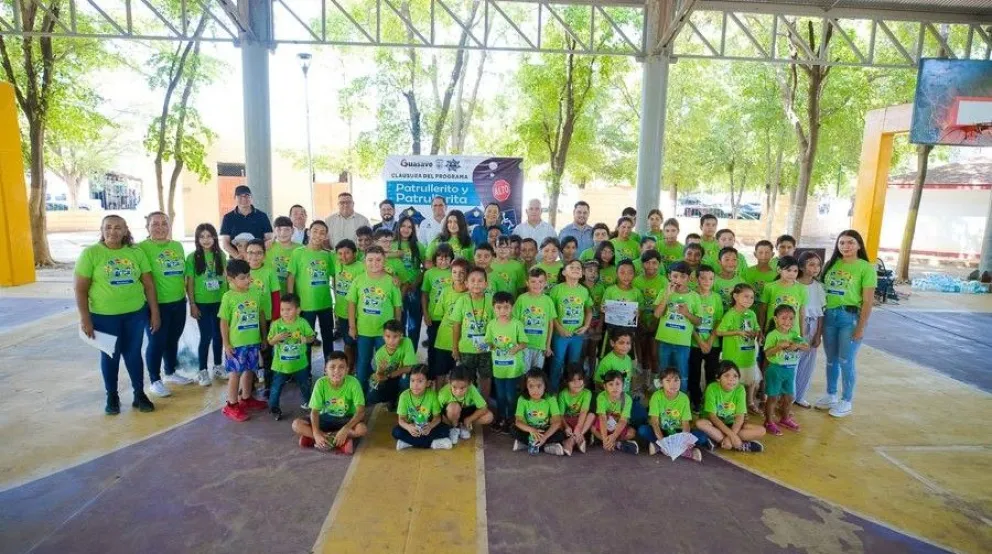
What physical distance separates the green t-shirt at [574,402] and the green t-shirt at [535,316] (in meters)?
0.53

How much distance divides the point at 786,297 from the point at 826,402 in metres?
1.24

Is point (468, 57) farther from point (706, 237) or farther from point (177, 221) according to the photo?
point (177, 221)

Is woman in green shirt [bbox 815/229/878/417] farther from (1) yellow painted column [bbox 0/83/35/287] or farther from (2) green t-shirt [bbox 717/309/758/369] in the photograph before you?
(1) yellow painted column [bbox 0/83/35/287]

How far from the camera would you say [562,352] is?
196 inches

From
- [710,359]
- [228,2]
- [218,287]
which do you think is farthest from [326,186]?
[710,359]

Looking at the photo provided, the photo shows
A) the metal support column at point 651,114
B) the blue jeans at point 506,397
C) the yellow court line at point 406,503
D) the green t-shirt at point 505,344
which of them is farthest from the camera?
the metal support column at point 651,114

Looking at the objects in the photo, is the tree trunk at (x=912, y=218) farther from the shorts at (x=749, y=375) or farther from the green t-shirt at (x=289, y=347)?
the green t-shirt at (x=289, y=347)

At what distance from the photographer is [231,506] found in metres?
3.42

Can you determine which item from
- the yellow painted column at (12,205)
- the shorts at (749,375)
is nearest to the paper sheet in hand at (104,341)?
the shorts at (749,375)

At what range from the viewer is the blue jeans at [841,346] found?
4.98 meters

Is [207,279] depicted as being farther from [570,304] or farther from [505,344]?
[570,304]

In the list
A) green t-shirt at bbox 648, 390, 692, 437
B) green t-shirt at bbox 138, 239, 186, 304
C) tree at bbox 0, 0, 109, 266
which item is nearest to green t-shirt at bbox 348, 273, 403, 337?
green t-shirt at bbox 138, 239, 186, 304

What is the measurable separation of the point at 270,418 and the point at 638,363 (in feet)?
11.3

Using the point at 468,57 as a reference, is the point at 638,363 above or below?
below
